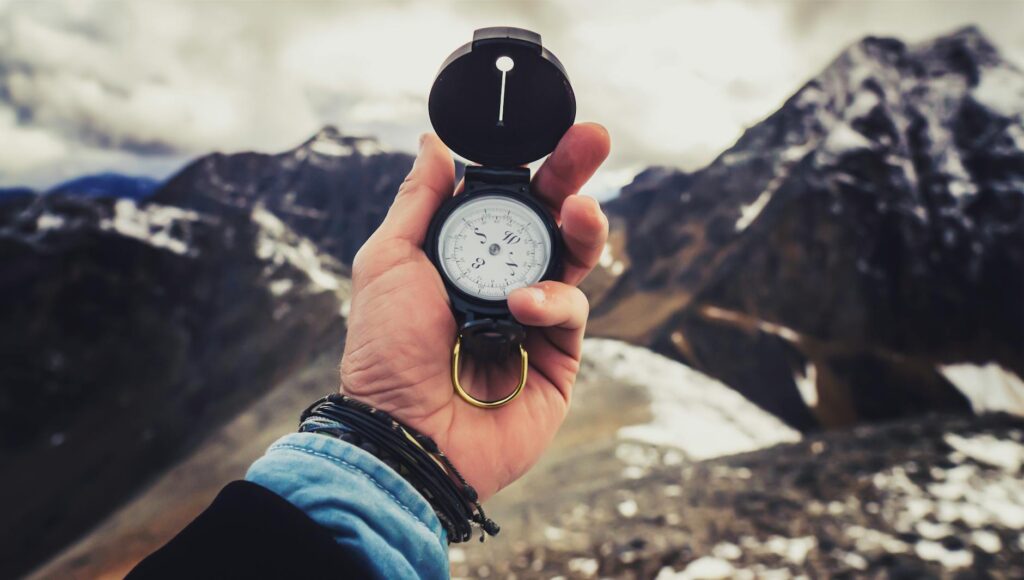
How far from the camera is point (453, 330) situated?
1447 mm

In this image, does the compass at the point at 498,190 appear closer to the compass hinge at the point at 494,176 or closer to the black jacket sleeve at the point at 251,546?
the compass hinge at the point at 494,176

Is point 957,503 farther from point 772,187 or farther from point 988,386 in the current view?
point 772,187

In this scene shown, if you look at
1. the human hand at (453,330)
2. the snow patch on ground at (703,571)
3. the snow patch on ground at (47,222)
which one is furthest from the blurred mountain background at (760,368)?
the snow patch on ground at (47,222)

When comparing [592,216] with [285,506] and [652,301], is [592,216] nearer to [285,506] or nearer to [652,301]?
[285,506]

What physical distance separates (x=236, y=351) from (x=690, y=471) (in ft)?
35.1

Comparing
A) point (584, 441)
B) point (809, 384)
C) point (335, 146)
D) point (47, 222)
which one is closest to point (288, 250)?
point (335, 146)

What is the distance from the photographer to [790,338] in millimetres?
7082

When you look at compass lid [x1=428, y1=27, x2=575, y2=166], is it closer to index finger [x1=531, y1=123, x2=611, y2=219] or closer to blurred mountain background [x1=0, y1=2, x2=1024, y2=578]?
index finger [x1=531, y1=123, x2=611, y2=219]

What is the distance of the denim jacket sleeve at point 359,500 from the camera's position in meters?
0.94

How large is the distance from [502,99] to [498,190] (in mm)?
251

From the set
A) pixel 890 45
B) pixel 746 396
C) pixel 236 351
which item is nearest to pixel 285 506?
pixel 746 396

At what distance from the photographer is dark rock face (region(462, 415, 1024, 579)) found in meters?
3.20

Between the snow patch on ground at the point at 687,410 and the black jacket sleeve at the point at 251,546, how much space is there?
439cm

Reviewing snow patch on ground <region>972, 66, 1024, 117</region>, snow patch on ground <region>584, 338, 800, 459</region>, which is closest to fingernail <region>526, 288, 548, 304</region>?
snow patch on ground <region>584, 338, 800, 459</region>
